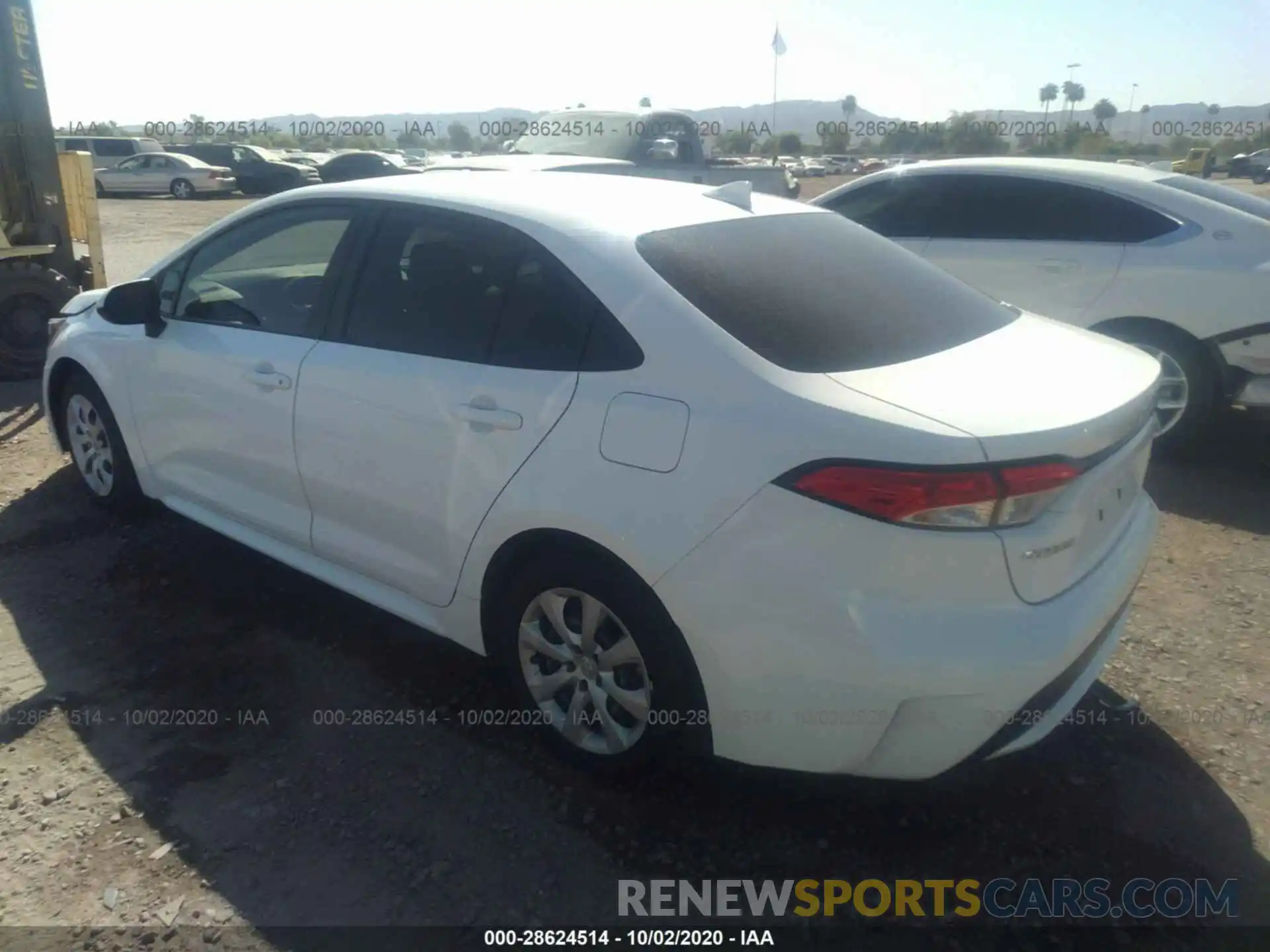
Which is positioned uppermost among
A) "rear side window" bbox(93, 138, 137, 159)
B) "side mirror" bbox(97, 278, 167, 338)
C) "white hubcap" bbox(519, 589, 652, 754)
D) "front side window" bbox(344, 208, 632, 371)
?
"rear side window" bbox(93, 138, 137, 159)

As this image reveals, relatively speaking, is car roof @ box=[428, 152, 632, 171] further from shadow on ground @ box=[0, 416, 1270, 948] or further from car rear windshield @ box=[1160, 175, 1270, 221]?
shadow on ground @ box=[0, 416, 1270, 948]

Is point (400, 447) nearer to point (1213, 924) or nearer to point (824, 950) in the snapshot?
point (824, 950)

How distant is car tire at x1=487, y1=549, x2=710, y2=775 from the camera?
265cm

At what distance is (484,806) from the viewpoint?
2.94 metres

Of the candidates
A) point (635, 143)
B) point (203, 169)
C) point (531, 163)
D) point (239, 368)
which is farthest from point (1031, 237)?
point (203, 169)

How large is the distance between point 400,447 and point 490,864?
1.29 m

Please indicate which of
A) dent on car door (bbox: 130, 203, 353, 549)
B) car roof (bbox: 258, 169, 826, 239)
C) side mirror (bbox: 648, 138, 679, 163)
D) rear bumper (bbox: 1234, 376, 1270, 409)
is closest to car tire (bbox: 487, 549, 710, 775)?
car roof (bbox: 258, 169, 826, 239)

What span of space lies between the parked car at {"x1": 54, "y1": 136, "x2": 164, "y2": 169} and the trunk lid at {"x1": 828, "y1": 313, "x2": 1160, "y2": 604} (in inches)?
1242

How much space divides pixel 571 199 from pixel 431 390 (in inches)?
30.3

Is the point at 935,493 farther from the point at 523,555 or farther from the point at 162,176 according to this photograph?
the point at 162,176

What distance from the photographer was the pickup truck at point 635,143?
12688 millimetres

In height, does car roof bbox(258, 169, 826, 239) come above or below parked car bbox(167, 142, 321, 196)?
above

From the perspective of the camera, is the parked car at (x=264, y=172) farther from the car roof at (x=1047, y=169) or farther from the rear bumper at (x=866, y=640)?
the rear bumper at (x=866, y=640)

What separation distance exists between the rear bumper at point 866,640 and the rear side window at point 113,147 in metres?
32.4
